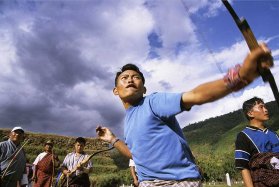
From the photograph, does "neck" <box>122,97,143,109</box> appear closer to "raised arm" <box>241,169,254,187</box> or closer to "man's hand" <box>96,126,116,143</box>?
"man's hand" <box>96,126,116,143</box>

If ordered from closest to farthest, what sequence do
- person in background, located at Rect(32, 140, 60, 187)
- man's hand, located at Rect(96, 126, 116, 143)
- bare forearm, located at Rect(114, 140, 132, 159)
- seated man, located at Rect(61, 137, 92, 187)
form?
bare forearm, located at Rect(114, 140, 132, 159), man's hand, located at Rect(96, 126, 116, 143), seated man, located at Rect(61, 137, 92, 187), person in background, located at Rect(32, 140, 60, 187)

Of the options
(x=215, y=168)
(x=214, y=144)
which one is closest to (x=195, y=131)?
(x=214, y=144)

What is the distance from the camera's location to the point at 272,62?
1.60 meters

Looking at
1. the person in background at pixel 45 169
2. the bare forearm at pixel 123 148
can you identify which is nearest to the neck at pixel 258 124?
the bare forearm at pixel 123 148

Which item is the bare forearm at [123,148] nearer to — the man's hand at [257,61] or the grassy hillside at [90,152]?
the man's hand at [257,61]

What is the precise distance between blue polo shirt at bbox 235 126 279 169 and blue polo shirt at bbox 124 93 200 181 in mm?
1656

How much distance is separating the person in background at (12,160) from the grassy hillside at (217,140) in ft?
109

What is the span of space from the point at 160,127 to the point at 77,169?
20.1 ft

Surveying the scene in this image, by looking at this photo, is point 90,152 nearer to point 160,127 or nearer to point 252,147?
point 252,147

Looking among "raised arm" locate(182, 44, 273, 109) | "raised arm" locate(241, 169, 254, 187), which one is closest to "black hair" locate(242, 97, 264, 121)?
"raised arm" locate(241, 169, 254, 187)

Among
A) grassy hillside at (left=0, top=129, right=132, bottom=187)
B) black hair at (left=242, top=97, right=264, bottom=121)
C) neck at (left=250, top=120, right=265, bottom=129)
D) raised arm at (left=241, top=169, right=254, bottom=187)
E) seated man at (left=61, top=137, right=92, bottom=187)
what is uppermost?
grassy hillside at (left=0, top=129, right=132, bottom=187)

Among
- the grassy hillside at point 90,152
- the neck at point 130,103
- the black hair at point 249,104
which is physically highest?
the grassy hillside at point 90,152

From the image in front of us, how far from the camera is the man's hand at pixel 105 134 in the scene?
3772 mm

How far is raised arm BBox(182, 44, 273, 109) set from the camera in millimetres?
1624
